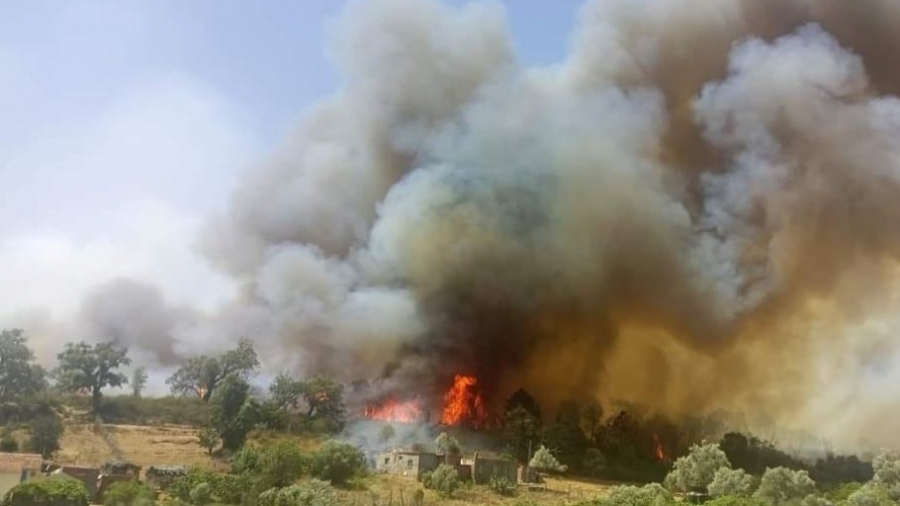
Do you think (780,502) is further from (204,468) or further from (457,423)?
(204,468)

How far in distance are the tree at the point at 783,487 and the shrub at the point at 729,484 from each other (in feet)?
1.30

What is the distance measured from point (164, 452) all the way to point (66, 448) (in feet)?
9.88

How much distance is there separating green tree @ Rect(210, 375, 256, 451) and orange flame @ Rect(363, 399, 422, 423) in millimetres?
5003

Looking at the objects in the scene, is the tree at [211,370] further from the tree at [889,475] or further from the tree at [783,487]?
the tree at [889,475]

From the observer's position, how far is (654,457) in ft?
112

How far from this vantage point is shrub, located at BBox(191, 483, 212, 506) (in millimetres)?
23344

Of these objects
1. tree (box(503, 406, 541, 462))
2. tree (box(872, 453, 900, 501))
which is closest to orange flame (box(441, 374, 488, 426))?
tree (box(503, 406, 541, 462))

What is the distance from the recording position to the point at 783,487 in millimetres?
27109

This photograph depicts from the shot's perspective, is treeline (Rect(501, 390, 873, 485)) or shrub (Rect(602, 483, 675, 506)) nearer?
shrub (Rect(602, 483, 675, 506))

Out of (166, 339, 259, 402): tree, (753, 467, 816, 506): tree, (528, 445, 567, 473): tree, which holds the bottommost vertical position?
(753, 467, 816, 506): tree

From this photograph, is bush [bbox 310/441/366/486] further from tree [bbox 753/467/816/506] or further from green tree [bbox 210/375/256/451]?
tree [bbox 753/467/816/506]

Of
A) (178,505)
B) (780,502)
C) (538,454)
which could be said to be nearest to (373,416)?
(538,454)

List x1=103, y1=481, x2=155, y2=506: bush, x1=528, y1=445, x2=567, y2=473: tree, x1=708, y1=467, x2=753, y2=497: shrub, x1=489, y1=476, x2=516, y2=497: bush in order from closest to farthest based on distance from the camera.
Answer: x1=103, y1=481, x2=155, y2=506: bush → x1=489, y1=476, x2=516, y2=497: bush → x1=708, y1=467, x2=753, y2=497: shrub → x1=528, y1=445, x2=567, y2=473: tree

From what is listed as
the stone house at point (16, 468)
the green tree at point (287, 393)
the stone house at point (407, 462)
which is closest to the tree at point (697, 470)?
the stone house at point (407, 462)
